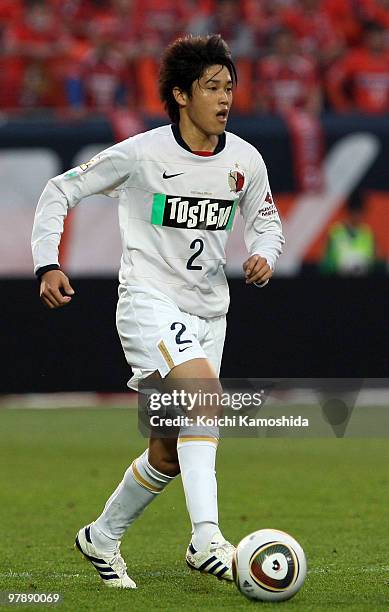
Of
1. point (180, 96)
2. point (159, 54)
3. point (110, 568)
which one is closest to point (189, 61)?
point (180, 96)

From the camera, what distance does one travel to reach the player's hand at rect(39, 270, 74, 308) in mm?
5152

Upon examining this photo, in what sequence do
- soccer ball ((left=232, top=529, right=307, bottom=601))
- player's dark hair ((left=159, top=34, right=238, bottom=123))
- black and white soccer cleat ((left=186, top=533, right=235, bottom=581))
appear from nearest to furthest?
soccer ball ((left=232, top=529, right=307, bottom=601))
black and white soccer cleat ((left=186, top=533, right=235, bottom=581))
player's dark hair ((left=159, top=34, right=238, bottom=123))

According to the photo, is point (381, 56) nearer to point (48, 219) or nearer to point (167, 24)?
point (167, 24)

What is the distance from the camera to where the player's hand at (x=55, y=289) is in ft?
16.9

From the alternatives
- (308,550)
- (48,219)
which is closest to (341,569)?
(308,550)

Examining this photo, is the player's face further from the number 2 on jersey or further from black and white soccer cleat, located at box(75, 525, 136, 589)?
black and white soccer cleat, located at box(75, 525, 136, 589)

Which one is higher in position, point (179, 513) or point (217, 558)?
point (217, 558)

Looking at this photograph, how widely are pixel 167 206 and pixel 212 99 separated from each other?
0.48 meters

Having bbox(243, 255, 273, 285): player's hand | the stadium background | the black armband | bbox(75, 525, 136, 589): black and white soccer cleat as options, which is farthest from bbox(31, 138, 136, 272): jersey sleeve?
the stadium background

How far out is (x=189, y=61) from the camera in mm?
5520

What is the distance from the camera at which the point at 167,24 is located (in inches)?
635

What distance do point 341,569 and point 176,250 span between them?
1664 mm

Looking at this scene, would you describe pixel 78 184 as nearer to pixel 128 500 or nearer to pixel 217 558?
pixel 128 500

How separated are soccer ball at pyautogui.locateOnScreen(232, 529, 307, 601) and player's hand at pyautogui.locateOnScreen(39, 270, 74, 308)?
3.86ft
